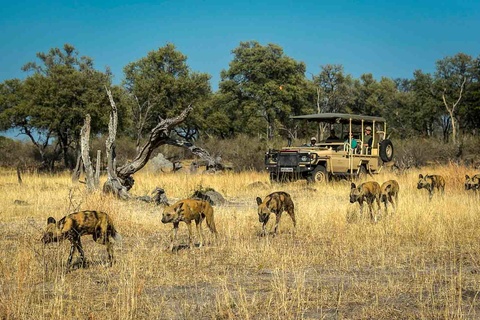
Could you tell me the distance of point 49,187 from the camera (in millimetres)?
21281

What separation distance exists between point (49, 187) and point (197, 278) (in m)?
15.5

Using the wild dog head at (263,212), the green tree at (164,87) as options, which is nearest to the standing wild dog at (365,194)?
the wild dog head at (263,212)

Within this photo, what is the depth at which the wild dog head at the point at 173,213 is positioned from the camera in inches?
347

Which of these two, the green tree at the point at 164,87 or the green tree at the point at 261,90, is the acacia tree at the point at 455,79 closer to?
the green tree at the point at 261,90

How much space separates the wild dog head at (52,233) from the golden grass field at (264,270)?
0.25 m

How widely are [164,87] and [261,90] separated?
1032 centimetres

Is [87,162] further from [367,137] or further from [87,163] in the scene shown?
[367,137]

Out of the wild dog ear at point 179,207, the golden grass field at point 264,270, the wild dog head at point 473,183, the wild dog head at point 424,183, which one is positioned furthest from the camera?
the wild dog head at point 473,183

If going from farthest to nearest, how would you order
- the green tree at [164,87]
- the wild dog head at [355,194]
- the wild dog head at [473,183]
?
the green tree at [164,87] → the wild dog head at [473,183] → the wild dog head at [355,194]

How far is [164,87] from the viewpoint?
150 feet

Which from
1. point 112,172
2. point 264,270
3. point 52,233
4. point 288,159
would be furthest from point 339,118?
point 52,233

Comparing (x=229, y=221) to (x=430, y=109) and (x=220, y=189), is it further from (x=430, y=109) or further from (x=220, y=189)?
(x=430, y=109)

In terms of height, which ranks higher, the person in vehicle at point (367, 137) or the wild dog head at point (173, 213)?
the person in vehicle at point (367, 137)

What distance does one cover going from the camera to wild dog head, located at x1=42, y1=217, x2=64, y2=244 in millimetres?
7301
